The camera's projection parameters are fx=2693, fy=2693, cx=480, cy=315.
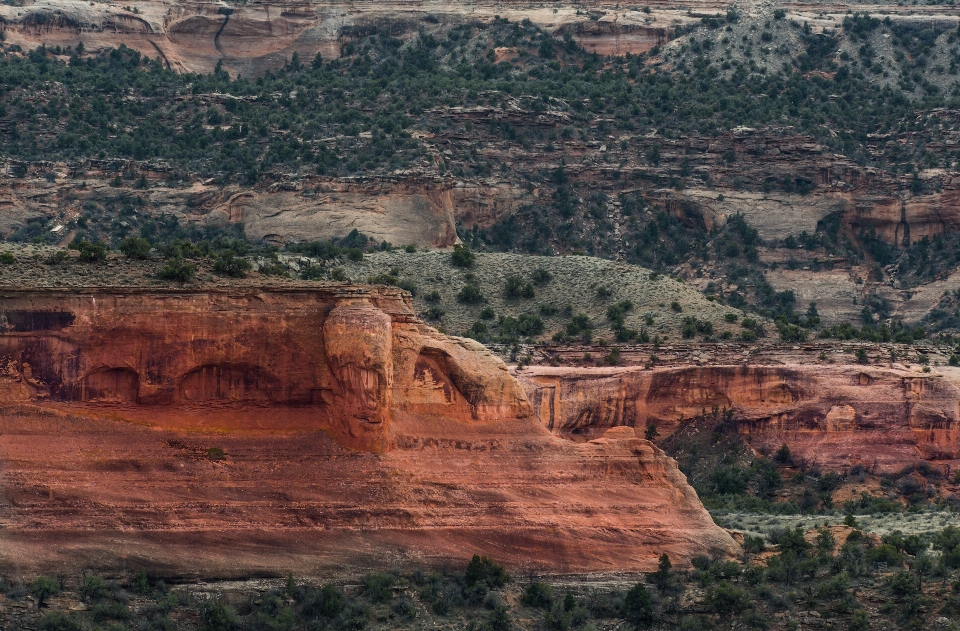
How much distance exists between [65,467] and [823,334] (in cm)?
5059

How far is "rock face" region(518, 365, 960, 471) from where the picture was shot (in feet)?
326

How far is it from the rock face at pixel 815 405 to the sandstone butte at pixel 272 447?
3279cm

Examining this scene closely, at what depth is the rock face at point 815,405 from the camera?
99.5m

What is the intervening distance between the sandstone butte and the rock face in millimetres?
32790

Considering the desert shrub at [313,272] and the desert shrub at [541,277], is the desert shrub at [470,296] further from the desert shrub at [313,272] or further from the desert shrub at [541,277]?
the desert shrub at [313,272]

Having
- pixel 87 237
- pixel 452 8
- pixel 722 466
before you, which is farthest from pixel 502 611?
pixel 452 8

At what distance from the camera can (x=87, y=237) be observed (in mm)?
116375

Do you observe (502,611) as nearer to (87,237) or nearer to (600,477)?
(600,477)

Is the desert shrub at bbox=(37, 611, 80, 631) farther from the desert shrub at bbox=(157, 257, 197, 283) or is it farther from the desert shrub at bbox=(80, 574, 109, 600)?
the desert shrub at bbox=(157, 257, 197, 283)

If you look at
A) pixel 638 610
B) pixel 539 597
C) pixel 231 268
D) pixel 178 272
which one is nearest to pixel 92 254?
pixel 178 272

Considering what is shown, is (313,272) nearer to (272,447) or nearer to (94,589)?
(272,447)

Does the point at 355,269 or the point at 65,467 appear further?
the point at 355,269

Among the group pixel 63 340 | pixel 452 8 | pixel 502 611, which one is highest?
pixel 452 8

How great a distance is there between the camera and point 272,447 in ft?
211
